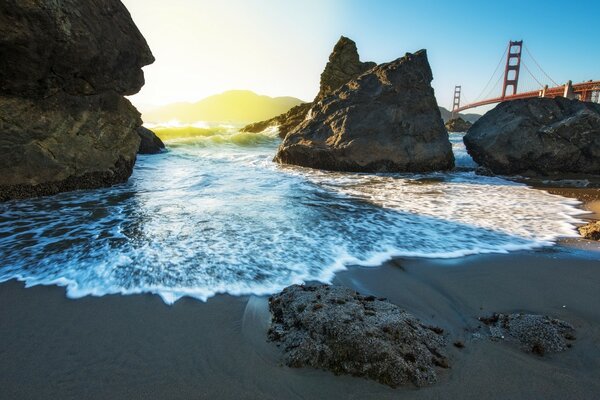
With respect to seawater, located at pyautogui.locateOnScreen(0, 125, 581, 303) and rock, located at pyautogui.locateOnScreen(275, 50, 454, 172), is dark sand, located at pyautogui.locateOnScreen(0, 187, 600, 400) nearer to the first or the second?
Answer: seawater, located at pyautogui.locateOnScreen(0, 125, 581, 303)

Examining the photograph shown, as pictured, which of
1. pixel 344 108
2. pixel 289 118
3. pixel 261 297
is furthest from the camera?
pixel 289 118

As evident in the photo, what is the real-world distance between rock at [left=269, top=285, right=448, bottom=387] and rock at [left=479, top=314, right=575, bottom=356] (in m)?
0.37

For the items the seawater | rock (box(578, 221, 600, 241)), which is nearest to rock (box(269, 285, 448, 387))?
the seawater

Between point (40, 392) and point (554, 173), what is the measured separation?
975 cm

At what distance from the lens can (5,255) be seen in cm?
275

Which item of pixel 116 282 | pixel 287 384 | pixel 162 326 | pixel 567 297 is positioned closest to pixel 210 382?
pixel 287 384

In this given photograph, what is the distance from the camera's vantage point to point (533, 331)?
1.75 metres

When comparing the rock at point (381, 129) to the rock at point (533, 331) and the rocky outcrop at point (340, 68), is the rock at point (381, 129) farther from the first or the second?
the rocky outcrop at point (340, 68)

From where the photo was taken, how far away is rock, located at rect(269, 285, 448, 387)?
145 centimetres

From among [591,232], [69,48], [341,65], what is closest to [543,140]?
[591,232]

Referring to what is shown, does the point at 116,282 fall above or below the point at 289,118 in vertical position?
below

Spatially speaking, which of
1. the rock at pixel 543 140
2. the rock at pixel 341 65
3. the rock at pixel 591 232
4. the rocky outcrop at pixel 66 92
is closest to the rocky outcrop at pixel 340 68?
the rock at pixel 341 65

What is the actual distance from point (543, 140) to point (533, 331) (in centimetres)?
808

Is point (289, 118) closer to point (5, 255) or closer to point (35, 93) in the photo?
point (35, 93)
